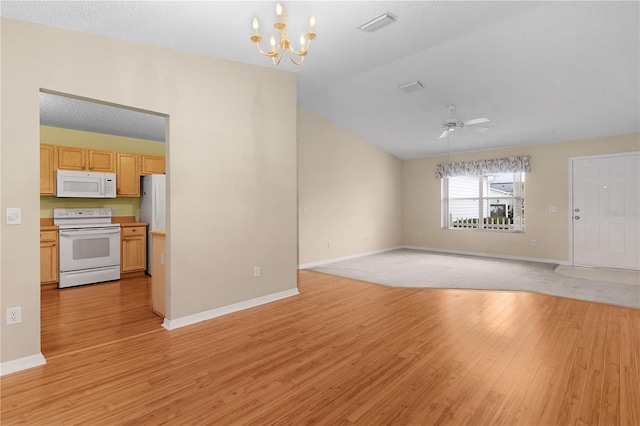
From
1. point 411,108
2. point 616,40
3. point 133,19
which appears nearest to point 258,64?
point 133,19

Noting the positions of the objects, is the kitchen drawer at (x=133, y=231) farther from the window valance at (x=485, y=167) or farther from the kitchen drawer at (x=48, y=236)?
the window valance at (x=485, y=167)

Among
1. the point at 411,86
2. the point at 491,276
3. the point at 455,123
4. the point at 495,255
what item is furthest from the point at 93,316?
the point at 495,255

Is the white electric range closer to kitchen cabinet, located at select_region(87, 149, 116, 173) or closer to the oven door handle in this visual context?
the oven door handle

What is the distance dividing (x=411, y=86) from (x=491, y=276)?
3304 mm

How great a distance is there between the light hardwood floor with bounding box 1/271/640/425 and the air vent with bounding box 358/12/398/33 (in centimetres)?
295

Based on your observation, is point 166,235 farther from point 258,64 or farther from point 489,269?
point 489,269

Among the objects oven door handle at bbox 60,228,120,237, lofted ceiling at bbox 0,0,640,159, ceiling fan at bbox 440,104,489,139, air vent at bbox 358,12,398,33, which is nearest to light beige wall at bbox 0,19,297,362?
lofted ceiling at bbox 0,0,640,159

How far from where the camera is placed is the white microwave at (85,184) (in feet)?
14.9

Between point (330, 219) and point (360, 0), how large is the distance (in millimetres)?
4319

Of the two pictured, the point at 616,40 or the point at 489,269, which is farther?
the point at 489,269

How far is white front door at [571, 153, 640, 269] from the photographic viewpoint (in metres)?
5.43

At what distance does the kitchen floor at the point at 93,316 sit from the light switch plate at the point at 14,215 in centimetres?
109

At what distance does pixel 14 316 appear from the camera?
90.2 inches

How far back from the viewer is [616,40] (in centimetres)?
324
